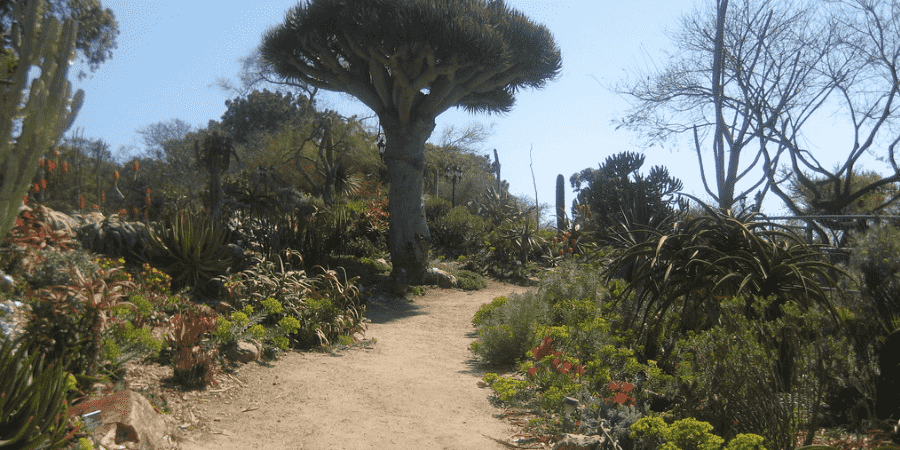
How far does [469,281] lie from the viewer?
13477 millimetres

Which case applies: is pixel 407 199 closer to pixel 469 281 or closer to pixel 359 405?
pixel 469 281

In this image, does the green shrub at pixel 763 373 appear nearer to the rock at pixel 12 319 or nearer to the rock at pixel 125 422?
the rock at pixel 125 422

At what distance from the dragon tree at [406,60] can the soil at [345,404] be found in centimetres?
590

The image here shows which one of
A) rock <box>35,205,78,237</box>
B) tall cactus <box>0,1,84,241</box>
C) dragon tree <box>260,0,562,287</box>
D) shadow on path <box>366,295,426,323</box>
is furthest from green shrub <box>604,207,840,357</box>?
dragon tree <box>260,0,562,287</box>

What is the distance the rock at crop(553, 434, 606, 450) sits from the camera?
3.38 meters

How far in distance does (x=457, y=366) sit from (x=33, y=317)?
3.92m

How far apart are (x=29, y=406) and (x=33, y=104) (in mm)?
1659

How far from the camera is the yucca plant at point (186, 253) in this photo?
25.3ft

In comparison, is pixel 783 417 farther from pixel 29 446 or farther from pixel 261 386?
A: pixel 261 386

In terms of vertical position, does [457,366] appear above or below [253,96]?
below

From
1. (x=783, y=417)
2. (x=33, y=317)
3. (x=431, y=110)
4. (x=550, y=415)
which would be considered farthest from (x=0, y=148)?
(x=431, y=110)

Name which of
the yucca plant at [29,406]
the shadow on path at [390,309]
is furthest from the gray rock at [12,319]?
the shadow on path at [390,309]

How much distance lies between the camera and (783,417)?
3.03m

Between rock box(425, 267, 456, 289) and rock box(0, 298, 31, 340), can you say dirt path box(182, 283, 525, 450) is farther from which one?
rock box(425, 267, 456, 289)
